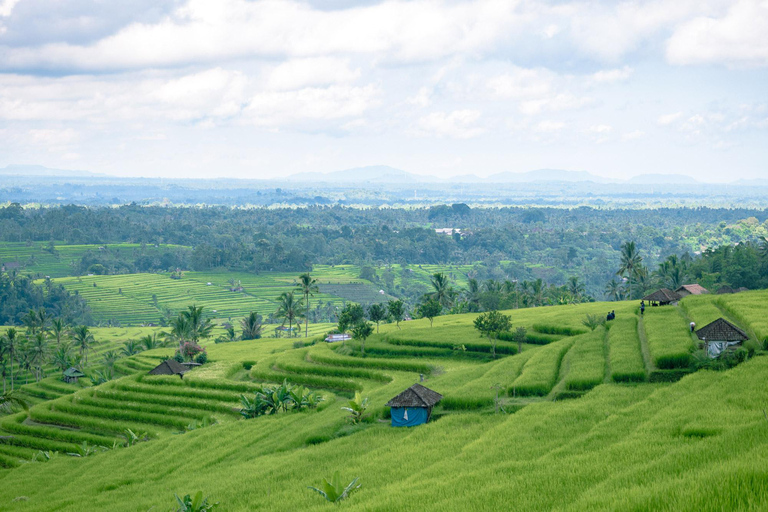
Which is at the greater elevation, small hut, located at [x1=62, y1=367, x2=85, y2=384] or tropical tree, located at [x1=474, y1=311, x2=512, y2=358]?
tropical tree, located at [x1=474, y1=311, x2=512, y2=358]

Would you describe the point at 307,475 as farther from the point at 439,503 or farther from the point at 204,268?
the point at 204,268

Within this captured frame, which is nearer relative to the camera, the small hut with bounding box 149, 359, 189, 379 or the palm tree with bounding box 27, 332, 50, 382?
the small hut with bounding box 149, 359, 189, 379

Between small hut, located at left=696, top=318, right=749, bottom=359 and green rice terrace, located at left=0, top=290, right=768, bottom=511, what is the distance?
0.92 metres

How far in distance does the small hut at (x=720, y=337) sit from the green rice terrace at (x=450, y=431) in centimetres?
92

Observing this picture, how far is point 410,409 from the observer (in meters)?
33.2

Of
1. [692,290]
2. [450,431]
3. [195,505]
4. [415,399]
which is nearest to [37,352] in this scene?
[415,399]

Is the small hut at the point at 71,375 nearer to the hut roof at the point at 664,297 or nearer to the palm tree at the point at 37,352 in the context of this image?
the palm tree at the point at 37,352

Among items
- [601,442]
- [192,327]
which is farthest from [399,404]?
[192,327]

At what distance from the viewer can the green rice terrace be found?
18.6m

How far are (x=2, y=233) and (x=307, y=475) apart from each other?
20637cm

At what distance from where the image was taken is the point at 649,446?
2122 centimetres

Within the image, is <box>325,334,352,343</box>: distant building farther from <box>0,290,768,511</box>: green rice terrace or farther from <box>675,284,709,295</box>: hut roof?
<box>675,284,709,295</box>: hut roof

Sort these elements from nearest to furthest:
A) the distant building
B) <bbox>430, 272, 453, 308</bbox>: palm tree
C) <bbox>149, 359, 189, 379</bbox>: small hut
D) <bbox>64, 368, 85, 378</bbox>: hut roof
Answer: <bbox>149, 359, 189, 379</bbox>: small hut < the distant building < <bbox>64, 368, 85, 378</bbox>: hut roof < <bbox>430, 272, 453, 308</bbox>: palm tree

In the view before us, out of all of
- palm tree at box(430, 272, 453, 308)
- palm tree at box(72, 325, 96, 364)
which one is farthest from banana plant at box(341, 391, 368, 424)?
palm tree at box(72, 325, 96, 364)
